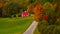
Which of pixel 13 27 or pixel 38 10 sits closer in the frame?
pixel 38 10

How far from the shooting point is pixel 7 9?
3000 centimetres

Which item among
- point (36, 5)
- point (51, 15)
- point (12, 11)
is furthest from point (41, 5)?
point (12, 11)

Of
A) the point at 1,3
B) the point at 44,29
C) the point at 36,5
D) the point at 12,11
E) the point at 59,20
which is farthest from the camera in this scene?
the point at 12,11

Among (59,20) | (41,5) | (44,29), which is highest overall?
(41,5)

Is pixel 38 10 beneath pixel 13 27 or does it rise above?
above

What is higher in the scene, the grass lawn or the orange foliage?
the orange foliage

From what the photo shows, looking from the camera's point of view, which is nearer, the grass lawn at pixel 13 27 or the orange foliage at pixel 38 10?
the orange foliage at pixel 38 10

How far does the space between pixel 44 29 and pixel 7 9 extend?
60.9ft

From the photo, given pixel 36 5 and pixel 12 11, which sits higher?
pixel 36 5

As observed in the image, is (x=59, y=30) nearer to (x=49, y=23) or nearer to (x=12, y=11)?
(x=49, y=23)

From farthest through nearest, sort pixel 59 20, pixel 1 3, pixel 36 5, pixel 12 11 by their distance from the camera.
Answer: pixel 12 11 → pixel 1 3 → pixel 59 20 → pixel 36 5

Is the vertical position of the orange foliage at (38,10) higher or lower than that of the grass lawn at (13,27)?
higher

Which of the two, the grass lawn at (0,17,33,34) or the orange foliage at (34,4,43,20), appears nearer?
the orange foliage at (34,4,43,20)

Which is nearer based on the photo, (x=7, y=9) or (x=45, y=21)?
(x=45, y=21)
